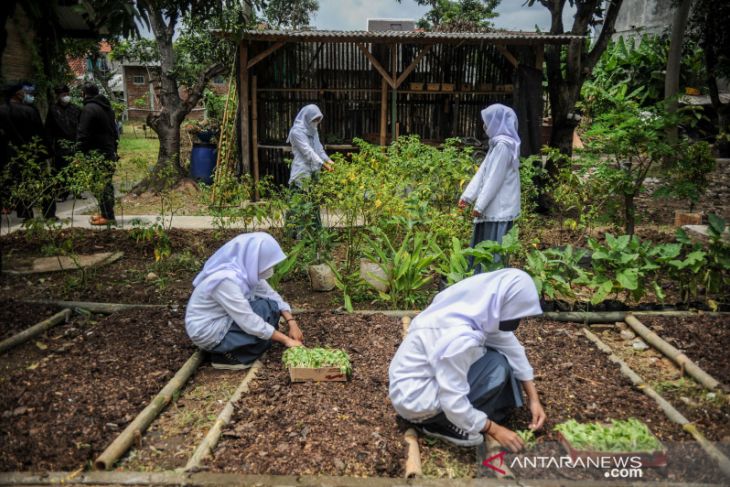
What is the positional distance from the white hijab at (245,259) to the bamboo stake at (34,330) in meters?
1.63

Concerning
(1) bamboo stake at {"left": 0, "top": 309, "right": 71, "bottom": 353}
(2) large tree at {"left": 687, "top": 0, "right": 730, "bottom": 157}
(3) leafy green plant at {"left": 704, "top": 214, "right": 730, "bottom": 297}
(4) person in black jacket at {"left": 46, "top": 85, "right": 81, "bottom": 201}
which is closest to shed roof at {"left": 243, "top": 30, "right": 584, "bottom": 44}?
(4) person in black jacket at {"left": 46, "top": 85, "right": 81, "bottom": 201}

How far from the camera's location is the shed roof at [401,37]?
10016 mm

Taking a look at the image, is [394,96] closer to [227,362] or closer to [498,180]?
[498,180]

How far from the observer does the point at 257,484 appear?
9.37 ft

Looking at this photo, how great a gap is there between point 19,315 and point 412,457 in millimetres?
3655

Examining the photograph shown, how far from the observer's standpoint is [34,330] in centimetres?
468

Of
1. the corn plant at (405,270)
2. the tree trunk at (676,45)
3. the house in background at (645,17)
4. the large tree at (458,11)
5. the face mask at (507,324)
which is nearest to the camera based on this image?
the face mask at (507,324)

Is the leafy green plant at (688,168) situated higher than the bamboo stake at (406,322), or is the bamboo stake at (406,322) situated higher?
the leafy green plant at (688,168)

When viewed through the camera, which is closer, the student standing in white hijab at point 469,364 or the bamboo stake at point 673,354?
the student standing in white hijab at point 469,364

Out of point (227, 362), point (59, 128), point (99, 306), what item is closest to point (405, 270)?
point (227, 362)

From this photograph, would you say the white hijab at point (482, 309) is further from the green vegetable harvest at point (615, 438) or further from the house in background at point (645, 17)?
the house in background at point (645, 17)

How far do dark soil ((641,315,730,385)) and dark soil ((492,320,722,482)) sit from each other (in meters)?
0.62

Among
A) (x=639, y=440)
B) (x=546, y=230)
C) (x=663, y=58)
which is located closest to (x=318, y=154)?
(x=546, y=230)

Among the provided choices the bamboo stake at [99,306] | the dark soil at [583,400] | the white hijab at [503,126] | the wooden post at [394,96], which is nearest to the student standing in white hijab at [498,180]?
the white hijab at [503,126]
